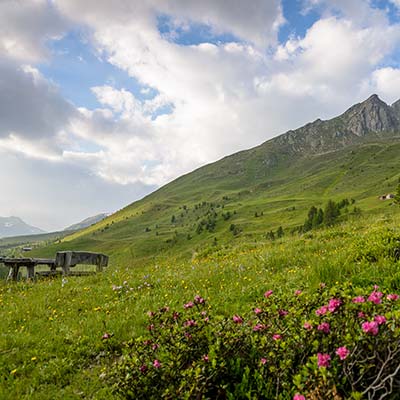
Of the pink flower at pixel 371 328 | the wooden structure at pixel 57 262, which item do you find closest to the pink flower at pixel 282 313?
the pink flower at pixel 371 328

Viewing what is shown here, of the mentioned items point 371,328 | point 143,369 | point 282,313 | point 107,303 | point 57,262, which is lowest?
point 107,303

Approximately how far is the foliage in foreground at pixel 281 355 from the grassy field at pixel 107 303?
1.22 metres

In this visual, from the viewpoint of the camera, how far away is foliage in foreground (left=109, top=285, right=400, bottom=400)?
10.4 feet

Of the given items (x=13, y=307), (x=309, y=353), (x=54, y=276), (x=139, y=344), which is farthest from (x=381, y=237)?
(x=54, y=276)

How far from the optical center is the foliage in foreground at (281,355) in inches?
125

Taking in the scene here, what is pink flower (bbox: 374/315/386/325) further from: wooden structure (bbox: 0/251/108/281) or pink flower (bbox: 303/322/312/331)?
wooden structure (bbox: 0/251/108/281)

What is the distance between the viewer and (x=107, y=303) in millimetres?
9070

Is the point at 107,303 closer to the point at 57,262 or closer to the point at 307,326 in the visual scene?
the point at 307,326

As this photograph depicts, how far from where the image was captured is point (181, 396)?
139 inches

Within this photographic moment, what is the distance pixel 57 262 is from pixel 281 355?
14207 mm

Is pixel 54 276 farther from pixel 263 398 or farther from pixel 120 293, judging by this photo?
pixel 263 398

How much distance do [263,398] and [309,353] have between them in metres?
0.73

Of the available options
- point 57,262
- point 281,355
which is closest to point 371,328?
point 281,355

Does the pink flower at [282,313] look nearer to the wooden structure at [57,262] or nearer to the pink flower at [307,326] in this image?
the pink flower at [307,326]
